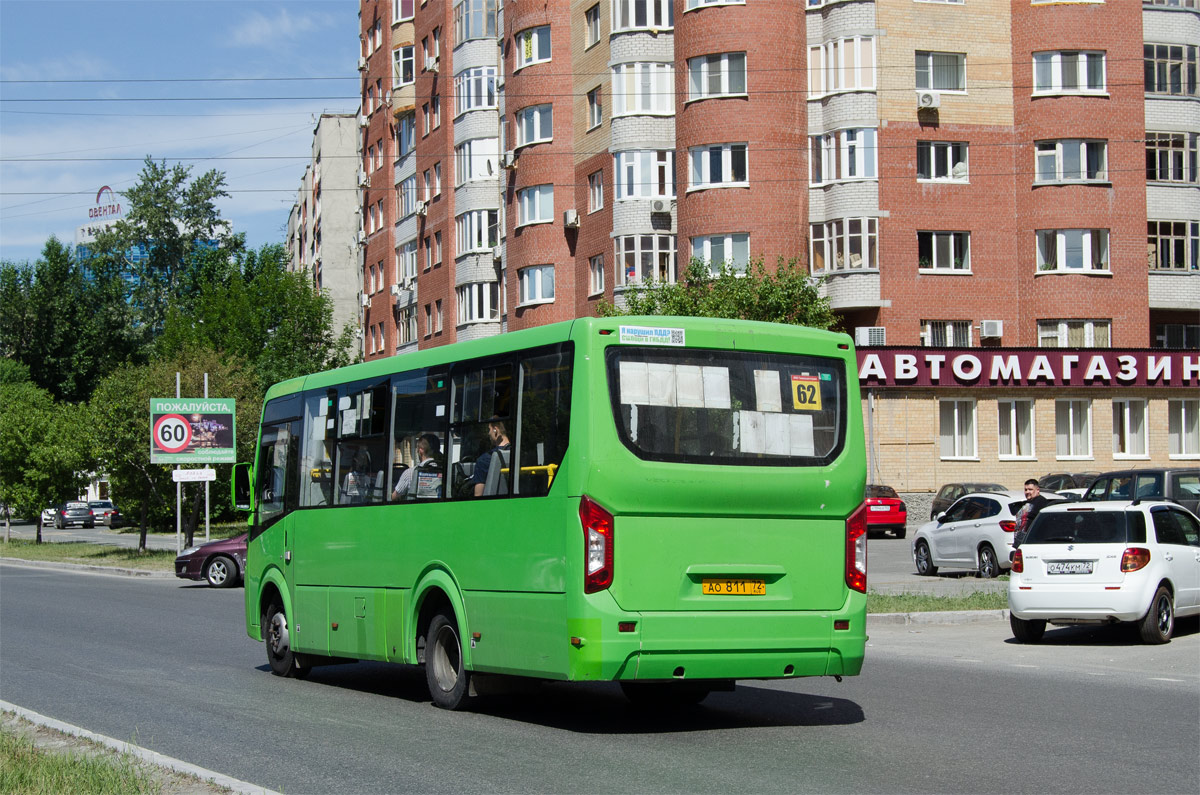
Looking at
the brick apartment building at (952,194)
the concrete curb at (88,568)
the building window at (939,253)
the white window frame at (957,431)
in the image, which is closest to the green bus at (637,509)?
the concrete curb at (88,568)

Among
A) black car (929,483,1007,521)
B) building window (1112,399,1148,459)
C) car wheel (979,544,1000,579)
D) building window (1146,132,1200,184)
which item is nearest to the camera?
car wheel (979,544,1000,579)

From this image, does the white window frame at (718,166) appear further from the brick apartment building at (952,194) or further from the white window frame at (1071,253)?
the white window frame at (1071,253)

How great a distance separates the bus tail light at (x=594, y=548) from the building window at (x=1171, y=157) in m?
44.4

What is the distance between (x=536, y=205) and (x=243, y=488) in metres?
39.6

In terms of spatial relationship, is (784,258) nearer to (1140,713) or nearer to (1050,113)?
(1050,113)

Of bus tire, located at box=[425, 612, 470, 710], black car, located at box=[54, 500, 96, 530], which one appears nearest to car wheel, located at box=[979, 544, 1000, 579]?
bus tire, located at box=[425, 612, 470, 710]

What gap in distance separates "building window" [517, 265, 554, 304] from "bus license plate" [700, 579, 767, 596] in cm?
4380

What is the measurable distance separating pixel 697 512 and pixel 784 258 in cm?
3757

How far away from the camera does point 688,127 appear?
4791 centimetres

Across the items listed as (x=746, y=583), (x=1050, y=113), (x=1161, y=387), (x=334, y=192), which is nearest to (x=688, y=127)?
(x=1050, y=113)

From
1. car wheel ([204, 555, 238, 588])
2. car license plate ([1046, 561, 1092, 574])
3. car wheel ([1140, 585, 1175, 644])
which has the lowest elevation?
car wheel ([204, 555, 238, 588])

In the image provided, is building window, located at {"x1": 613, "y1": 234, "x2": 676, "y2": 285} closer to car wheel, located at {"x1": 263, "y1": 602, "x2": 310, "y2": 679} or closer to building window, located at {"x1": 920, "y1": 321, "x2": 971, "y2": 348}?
building window, located at {"x1": 920, "y1": 321, "x2": 971, "y2": 348}

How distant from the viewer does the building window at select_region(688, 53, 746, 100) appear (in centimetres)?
4738

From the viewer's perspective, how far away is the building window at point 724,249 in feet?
154
